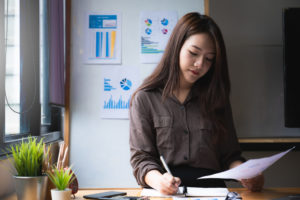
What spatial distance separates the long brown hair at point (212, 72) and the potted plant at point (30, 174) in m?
0.67

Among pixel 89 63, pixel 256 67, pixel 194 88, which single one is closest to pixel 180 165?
pixel 194 88

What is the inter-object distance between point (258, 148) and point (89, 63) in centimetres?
132

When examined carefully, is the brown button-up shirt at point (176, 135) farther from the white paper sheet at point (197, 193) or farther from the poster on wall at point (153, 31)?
the poster on wall at point (153, 31)

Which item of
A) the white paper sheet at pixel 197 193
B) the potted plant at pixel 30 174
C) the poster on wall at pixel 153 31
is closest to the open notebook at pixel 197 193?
the white paper sheet at pixel 197 193

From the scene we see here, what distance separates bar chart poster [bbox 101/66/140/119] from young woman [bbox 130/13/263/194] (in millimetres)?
922

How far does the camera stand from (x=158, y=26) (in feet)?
8.44

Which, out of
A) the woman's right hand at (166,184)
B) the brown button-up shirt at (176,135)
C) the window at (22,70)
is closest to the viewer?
the woman's right hand at (166,184)

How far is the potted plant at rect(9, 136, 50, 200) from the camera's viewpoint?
1048 millimetres

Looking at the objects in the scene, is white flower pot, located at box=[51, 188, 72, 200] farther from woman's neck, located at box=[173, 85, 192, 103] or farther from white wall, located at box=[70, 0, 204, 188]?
white wall, located at box=[70, 0, 204, 188]

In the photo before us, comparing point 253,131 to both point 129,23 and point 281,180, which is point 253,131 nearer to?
point 281,180

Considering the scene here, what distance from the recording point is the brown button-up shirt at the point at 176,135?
60.4 inches

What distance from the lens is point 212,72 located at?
5.56 ft

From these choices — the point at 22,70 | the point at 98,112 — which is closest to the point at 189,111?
the point at 22,70

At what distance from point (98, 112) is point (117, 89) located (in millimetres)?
218
